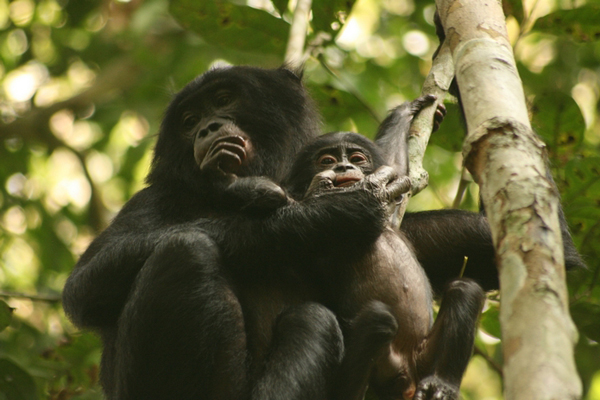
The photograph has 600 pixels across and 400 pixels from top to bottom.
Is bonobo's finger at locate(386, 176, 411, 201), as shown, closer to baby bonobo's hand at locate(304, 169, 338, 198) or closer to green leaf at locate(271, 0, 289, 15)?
baby bonobo's hand at locate(304, 169, 338, 198)

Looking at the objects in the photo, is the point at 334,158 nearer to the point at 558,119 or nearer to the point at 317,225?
the point at 317,225

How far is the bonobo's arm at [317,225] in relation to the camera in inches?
158

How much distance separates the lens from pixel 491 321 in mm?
5293

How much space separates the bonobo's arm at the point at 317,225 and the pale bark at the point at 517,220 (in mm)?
1104

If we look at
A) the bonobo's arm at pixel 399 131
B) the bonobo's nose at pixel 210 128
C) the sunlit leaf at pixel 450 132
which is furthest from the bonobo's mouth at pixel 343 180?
the sunlit leaf at pixel 450 132

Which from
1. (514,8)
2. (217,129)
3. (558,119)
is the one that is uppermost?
(514,8)

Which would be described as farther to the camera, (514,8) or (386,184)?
(514,8)

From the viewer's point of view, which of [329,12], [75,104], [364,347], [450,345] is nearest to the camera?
[364,347]

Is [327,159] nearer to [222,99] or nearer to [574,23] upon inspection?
[222,99]

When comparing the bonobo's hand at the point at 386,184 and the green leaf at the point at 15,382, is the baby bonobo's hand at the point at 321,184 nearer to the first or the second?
the bonobo's hand at the point at 386,184

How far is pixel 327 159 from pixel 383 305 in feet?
3.96

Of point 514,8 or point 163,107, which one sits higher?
point 514,8

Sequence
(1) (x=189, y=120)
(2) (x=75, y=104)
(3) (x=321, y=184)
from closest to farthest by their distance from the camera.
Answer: (3) (x=321, y=184) < (1) (x=189, y=120) < (2) (x=75, y=104)

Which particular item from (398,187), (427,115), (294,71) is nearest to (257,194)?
(398,187)
